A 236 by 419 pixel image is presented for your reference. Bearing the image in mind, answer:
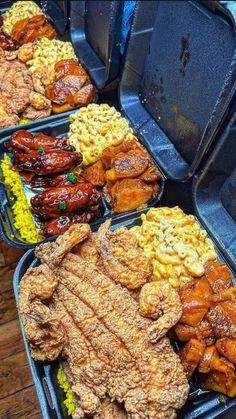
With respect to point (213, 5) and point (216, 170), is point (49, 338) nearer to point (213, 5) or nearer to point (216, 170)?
point (216, 170)

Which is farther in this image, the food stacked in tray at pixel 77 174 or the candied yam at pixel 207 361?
the food stacked in tray at pixel 77 174

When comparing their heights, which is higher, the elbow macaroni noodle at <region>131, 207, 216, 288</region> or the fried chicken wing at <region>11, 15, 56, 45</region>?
the fried chicken wing at <region>11, 15, 56, 45</region>

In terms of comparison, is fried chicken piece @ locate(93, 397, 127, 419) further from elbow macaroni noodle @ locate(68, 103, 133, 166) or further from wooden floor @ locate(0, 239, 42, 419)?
elbow macaroni noodle @ locate(68, 103, 133, 166)

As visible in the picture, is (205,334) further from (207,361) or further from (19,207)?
(19,207)

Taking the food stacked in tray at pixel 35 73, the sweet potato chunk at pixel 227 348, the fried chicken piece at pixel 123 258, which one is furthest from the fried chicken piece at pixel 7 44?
the sweet potato chunk at pixel 227 348

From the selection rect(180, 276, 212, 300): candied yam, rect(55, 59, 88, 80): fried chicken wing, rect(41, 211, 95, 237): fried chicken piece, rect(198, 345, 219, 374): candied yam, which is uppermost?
rect(55, 59, 88, 80): fried chicken wing

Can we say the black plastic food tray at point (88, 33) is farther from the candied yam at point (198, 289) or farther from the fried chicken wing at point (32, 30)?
the candied yam at point (198, 289)

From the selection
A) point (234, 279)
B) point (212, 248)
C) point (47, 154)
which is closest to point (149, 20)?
point (47, 154)

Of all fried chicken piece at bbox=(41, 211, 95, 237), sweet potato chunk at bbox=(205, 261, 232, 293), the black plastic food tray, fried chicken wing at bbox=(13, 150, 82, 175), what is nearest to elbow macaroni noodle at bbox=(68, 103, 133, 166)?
fried chicken wing at bbox=(13, 150, 82, 175)
